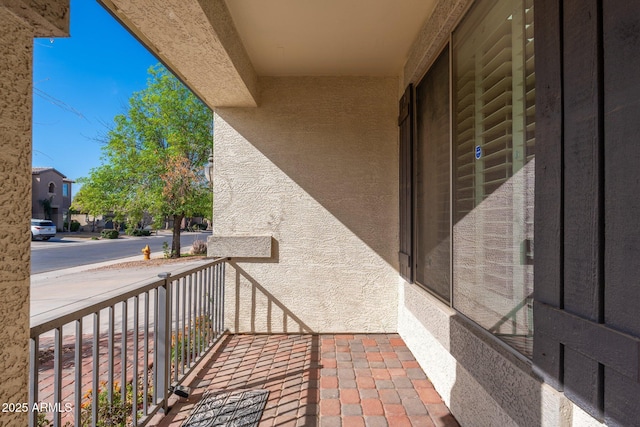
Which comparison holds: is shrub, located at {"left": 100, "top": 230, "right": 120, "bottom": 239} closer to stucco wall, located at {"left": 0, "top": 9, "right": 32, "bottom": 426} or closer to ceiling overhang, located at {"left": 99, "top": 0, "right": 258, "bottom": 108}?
ceiling overhang, located at {"left": 99, "top": 0, "right": 258, "bottom": 108}

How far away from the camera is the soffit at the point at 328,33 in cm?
242

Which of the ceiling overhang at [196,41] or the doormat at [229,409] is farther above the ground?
the ceiling overhang at [196,41]

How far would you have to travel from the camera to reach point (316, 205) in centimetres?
355

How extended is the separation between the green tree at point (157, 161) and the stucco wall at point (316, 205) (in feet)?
33.4

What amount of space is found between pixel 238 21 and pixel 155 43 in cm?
64

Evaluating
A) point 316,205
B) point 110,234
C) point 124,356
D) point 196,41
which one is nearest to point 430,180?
point 316,205

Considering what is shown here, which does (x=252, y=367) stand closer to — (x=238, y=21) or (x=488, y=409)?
(x=488, y=409)

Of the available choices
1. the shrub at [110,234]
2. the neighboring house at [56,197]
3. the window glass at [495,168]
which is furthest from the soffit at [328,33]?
the neighboring house at [56,197]

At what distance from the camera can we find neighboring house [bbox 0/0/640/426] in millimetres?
928

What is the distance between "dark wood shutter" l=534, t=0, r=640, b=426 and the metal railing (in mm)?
1595

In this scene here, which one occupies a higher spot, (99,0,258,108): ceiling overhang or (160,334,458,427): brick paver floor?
(99,0,258,108): ceiling overhang

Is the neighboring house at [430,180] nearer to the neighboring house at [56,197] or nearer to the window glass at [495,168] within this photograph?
the window glass at [495,168]

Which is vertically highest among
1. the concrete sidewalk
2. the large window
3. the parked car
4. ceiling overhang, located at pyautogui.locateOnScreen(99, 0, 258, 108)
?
ceiling overhang, located at pyautogui.locateOnScreen(99, 0, 258, 108)

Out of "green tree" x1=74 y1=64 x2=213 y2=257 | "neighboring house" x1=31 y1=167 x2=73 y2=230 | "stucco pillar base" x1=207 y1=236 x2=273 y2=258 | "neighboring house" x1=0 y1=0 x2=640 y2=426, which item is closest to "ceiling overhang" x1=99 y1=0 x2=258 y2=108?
"neighboring house" x1=0 y1=0 x2=640 y2=426
